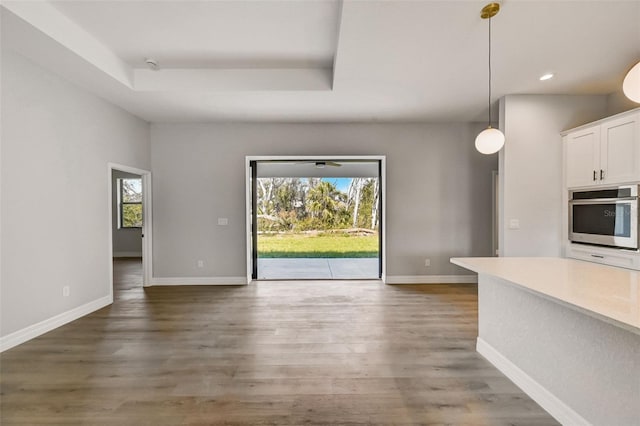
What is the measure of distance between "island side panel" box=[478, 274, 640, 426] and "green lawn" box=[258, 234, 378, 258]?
23.1 ft

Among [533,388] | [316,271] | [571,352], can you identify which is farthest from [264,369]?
[316,271]

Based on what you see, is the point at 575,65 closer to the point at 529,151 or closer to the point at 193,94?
the point at 529,151

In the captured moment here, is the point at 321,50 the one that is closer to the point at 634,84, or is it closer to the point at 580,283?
the point at 634,84

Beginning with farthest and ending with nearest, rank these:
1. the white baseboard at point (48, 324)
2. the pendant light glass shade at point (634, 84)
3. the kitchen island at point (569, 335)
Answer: the white baseboard at point (48, 324) → the pendant light glass shade at point (634, 84) → the kitchen island at point (569, 335)

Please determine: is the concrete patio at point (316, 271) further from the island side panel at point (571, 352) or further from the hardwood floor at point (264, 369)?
the island side panel at point (571, 352)

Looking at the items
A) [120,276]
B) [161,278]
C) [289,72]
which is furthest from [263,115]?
[120,276]

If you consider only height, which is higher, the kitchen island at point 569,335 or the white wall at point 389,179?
the white wall at point 389,179

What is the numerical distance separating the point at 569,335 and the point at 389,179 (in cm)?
339

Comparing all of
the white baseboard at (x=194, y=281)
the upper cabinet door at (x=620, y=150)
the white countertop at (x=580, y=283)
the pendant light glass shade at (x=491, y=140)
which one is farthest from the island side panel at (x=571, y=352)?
the white baseboard at (x=194, y=281)

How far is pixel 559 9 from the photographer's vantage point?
2.09 meters

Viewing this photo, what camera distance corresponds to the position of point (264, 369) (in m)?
2.23

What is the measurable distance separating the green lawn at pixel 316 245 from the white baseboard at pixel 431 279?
4406mm

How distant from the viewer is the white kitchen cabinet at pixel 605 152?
2734mm

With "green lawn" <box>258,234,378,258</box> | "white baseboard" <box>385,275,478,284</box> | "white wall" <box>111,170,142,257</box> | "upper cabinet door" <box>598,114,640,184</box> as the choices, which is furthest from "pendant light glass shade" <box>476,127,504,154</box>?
"white wall" <box>111,170,142,257</box>
